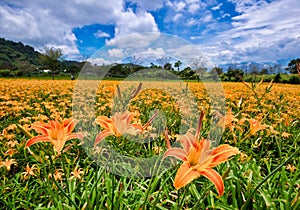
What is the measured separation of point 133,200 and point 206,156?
113 centimetres

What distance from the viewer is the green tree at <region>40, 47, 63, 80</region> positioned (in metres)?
38.8

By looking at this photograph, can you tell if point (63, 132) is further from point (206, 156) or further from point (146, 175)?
point (146, 175)

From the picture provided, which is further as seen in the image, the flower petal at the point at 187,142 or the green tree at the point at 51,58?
the green tree at the point at 51,58

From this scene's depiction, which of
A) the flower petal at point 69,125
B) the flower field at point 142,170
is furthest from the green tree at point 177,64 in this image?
the flower petal at point 69,125

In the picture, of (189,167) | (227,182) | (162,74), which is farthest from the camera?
(162,74)

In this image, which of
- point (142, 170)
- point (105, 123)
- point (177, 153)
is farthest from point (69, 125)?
point (142, 170)

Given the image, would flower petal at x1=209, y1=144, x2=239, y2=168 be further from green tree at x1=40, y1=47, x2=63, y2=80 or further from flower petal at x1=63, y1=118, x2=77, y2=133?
green tree at x1=40, y1=47, x2=63, y2=80

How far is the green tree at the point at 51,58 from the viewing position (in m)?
38.8

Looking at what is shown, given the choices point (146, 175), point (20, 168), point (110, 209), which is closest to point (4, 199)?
point (20, 168)

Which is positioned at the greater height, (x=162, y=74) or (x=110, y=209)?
(x=162, y=74)

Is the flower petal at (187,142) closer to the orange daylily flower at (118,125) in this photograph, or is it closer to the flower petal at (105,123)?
the orange daylily flower at (118,125)

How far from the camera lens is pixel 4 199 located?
6.22 ft

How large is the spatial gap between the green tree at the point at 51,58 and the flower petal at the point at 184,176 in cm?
4070

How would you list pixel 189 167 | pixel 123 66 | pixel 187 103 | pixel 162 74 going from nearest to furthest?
pixel 189 167 < pixel 123 66 < pixel 162 74 < pixel 187 103
